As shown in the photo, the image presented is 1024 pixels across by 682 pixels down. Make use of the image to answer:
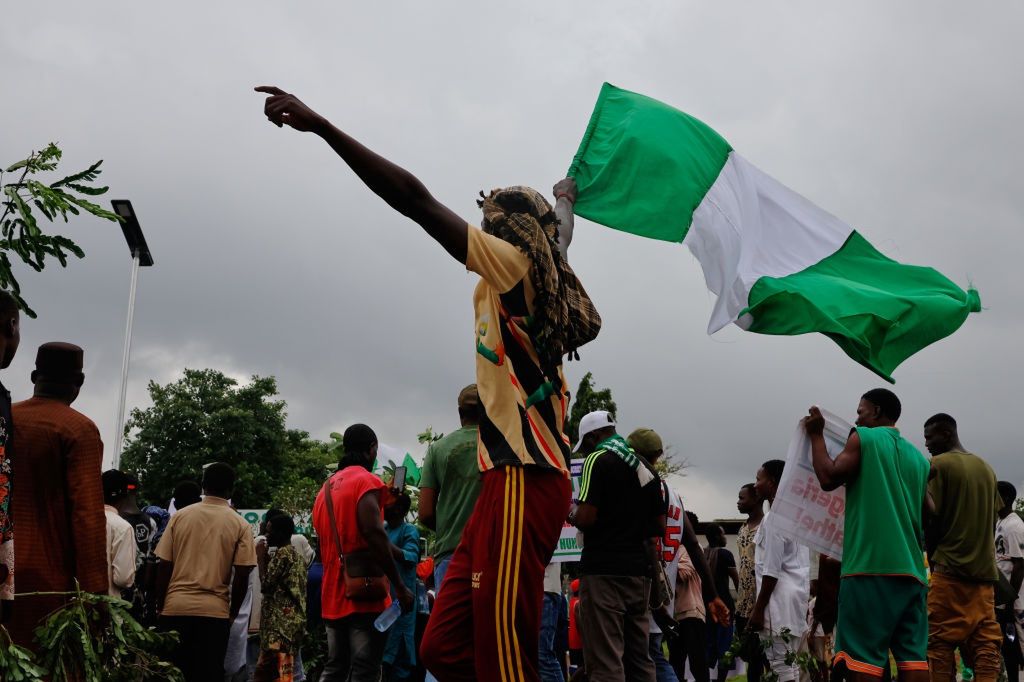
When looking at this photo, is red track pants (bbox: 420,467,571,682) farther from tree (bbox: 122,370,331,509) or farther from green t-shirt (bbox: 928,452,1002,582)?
tree (bbox: 122,370,331,509)

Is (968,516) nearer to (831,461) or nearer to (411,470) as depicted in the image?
(831,461)

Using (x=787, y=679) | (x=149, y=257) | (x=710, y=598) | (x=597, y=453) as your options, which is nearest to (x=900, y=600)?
(x=597, y=453)

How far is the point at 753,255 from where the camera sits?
22.4 feet

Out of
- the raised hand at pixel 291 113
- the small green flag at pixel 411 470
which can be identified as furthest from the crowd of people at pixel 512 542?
the small green flag at pixel 411 470

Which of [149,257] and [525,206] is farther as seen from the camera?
[149,257]

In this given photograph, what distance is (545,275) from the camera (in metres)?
3.81

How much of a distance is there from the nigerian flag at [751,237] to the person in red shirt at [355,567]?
265 centimetres

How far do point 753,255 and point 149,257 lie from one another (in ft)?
74.0

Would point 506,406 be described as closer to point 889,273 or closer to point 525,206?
point 525,206

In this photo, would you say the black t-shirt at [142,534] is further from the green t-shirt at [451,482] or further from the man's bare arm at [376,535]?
the green t-shirt at [451,482]

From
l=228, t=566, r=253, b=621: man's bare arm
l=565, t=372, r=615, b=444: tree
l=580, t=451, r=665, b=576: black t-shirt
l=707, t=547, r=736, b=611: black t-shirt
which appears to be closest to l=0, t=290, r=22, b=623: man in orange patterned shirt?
l=580, t=451, r=665, b=576: black t-shirt

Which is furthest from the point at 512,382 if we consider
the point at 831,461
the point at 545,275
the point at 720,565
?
the point at 720,565

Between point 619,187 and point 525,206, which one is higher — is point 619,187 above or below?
above

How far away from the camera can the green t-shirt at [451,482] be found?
686 cm
